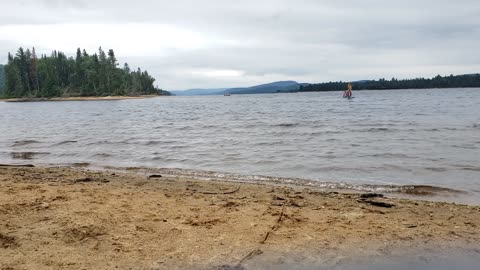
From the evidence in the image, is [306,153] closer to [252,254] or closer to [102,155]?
[102,155]

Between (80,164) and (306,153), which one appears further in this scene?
(306,153)

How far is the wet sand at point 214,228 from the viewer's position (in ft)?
A: 16.9

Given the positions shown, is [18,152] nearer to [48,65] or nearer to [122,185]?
[122,185]

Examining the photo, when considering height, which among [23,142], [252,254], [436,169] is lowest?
[23,142]

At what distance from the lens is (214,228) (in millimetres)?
6230

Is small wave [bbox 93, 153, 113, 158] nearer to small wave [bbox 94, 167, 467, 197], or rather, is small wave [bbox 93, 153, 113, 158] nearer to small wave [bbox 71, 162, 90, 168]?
small wave [bbox 71, 162, 90, 168]

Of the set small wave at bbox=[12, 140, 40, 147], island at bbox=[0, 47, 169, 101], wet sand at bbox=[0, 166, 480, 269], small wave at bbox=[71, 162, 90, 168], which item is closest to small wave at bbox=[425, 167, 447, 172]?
wet sand at bbox=[0, 166, 480, 269]

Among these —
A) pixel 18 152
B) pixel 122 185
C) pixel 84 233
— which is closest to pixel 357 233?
pixel 84 233

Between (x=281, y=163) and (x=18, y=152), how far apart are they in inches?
467

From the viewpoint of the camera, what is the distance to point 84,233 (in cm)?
585

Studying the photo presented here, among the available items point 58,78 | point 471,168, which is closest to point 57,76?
point 58,78

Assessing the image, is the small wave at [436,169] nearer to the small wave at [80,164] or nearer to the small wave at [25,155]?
the small wave at [80,164]

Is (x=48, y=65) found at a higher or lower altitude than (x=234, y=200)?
higher

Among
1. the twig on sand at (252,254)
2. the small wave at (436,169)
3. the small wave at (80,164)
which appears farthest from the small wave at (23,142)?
the twig on sand at (252,254)
